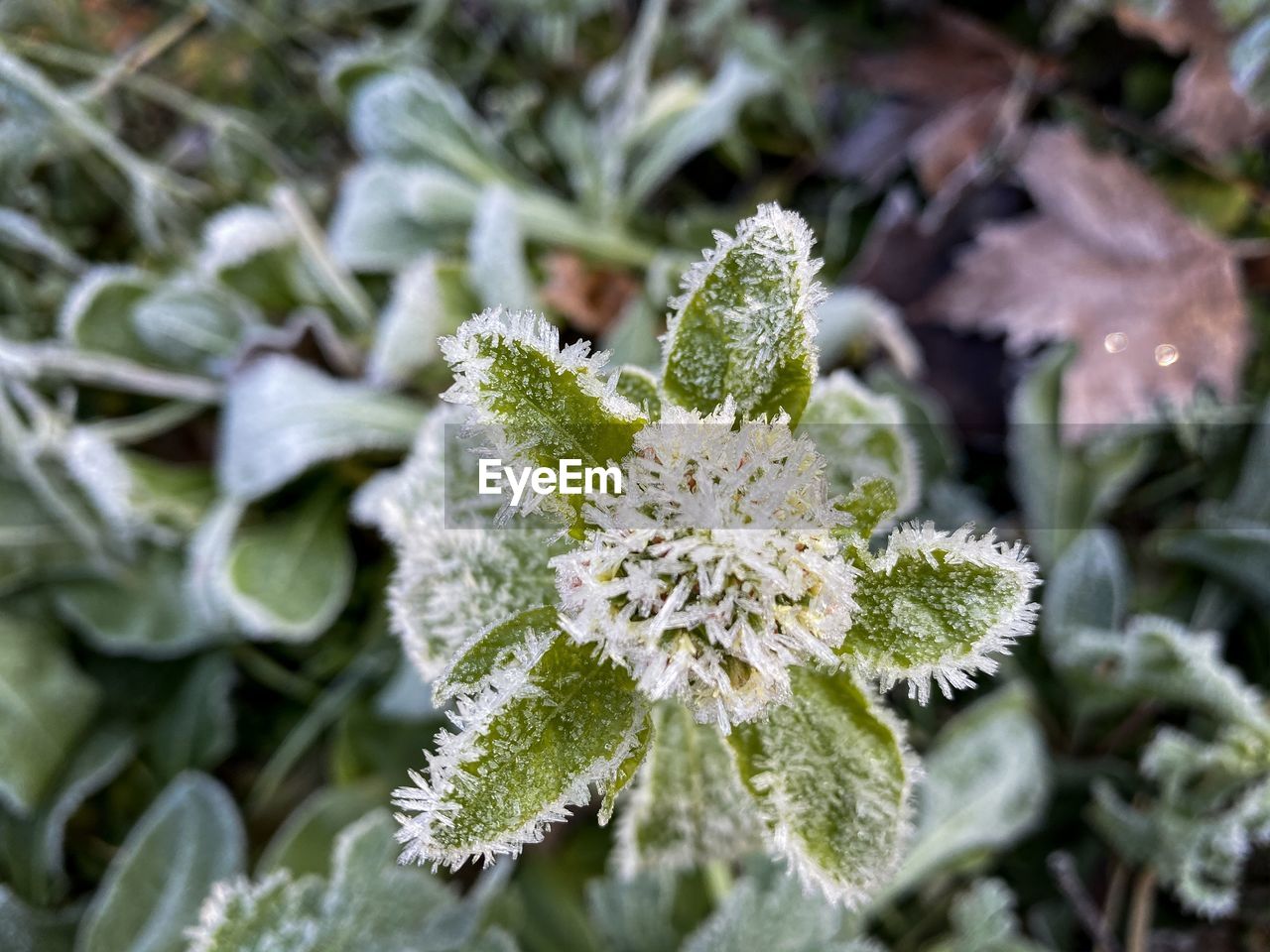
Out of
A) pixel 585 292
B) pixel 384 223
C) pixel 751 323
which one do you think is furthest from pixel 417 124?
pixel 751 323

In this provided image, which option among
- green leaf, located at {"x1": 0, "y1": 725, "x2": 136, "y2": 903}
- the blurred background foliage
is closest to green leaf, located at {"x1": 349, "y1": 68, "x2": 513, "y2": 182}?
the blurred background foliage

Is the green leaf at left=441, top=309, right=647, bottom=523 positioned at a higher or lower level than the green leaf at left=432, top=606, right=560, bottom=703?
higher

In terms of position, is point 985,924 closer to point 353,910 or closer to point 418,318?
point 353,910

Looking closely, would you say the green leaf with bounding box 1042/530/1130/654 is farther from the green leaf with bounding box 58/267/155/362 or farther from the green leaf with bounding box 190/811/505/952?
the green leaf with bounding box 58/267/155/362

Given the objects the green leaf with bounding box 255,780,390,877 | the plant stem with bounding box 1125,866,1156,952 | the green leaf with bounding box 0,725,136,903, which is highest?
the plant stem with bounding box 1125,866,1156,952

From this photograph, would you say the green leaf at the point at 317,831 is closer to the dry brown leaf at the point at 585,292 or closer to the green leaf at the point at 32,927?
the green leaf at the point at 32,927

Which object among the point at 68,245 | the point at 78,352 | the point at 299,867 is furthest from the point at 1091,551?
the point at 68,245

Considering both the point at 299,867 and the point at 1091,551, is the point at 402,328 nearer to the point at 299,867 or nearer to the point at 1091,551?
the point at 299,867
